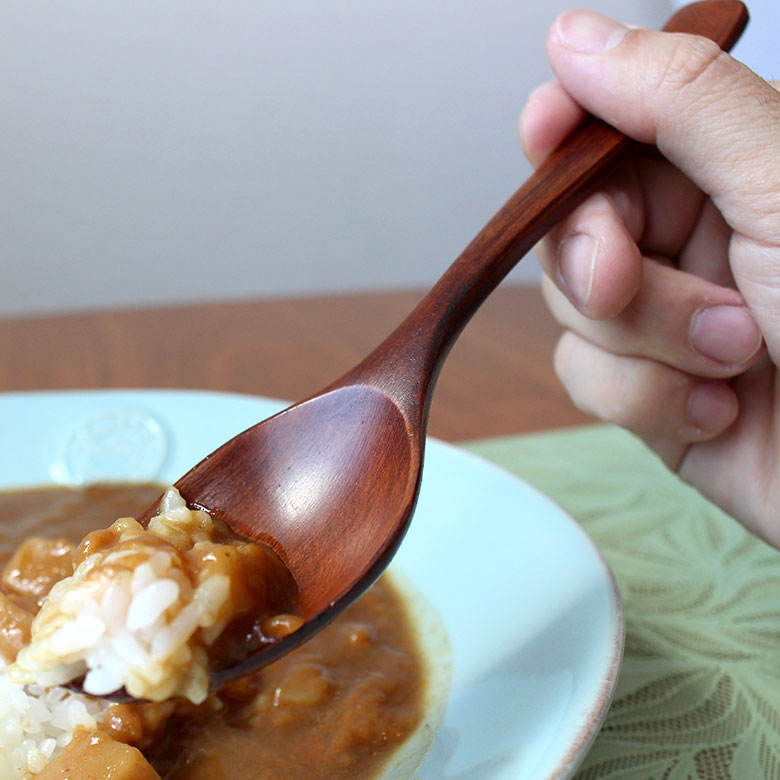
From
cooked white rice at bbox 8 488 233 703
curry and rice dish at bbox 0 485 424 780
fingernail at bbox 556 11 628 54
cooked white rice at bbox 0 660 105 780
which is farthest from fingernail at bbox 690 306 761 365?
cooked white rice at bbox 0 660 105 780

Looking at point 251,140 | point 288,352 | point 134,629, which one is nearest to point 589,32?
point 134,629

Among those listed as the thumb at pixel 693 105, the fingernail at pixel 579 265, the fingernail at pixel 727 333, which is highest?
the thumb at pixel 693 105

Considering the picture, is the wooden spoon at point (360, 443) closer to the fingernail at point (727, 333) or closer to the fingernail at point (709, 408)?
the fingernail at point (727, 333)

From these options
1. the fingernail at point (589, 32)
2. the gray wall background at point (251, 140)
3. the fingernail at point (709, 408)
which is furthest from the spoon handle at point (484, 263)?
the gray wall background at point (251, 140)

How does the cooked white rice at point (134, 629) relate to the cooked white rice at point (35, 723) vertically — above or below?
above

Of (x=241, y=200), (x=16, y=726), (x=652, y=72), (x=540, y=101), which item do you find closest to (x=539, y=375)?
(x=540, y=101)

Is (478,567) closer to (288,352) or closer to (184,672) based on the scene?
A: (184,672)
